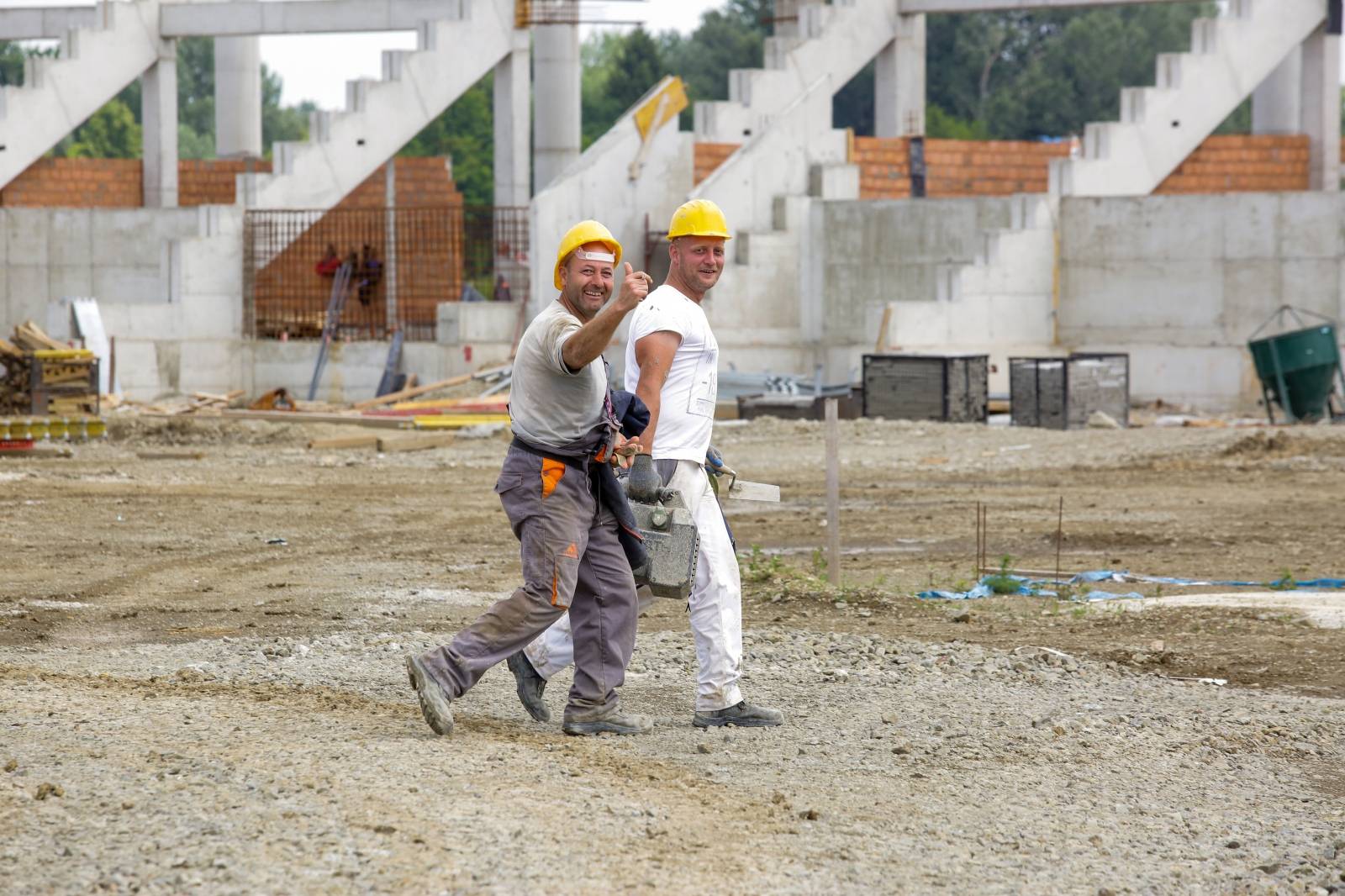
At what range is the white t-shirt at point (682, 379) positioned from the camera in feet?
22.4

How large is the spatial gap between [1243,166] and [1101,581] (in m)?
23.1

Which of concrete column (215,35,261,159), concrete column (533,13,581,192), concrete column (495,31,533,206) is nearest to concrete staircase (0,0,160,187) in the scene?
concrete column (215,35,261,159)

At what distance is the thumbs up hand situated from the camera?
5.94 metres

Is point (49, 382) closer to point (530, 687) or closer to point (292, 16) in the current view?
point (292, 16)

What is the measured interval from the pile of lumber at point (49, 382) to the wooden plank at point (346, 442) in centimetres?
350

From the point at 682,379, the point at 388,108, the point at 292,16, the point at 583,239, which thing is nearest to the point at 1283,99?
the point at 388,108

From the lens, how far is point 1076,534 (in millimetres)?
14266

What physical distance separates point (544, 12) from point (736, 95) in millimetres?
3848

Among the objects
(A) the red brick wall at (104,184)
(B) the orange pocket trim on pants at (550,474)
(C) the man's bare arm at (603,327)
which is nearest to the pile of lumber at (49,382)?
(A) the red brick wall at (104,184)

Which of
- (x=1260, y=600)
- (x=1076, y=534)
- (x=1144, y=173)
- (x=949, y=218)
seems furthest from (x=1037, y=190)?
(x=1260, y=600)

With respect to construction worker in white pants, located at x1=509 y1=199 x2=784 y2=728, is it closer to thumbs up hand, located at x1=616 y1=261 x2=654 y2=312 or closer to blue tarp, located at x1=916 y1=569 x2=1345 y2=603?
thumbs up hand, located at x1=616 y1=261 x2=654 y2=312

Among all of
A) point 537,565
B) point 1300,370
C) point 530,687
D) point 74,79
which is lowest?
point 530,687

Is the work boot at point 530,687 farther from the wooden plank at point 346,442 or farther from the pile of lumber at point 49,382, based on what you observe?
the pile of lumber at point 49,382

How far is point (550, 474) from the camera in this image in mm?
6535
